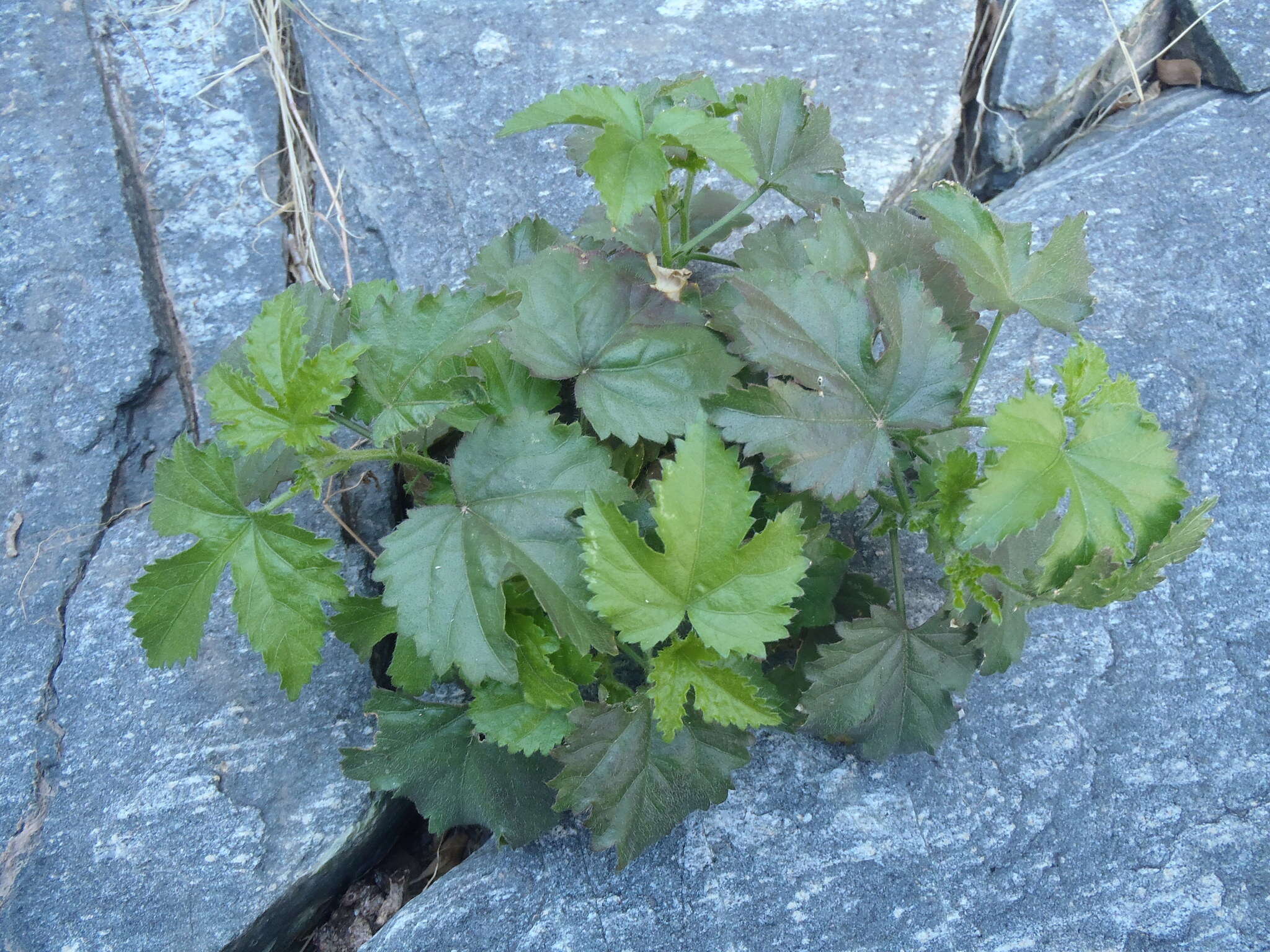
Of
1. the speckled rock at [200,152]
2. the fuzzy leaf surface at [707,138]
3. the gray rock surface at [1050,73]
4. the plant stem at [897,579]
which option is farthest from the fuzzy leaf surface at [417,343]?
the gray rock surface at [1050,73]

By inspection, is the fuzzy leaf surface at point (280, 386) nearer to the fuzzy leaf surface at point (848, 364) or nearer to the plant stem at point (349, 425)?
the plant stem at point (349, 425)

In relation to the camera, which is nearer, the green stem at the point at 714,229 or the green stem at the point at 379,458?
the green stem at the point at 379,458

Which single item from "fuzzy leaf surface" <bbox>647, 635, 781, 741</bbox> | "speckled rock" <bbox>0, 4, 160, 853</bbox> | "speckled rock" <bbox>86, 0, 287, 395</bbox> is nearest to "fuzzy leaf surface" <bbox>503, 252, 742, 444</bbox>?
"fuzzy leaf surface" <bbox>647, 635, 781, 741</bbox>

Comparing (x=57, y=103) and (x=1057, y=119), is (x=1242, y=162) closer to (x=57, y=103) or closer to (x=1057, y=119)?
(x=1057, y=119)

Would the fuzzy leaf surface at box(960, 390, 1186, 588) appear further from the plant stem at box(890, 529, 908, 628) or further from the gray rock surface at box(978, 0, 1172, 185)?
the gray rock surface at box(978, 0, 1172, 185)

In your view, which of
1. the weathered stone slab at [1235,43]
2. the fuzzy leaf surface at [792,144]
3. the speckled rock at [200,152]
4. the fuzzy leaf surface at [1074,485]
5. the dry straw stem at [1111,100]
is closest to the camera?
the fuzzy leaf surface at [1074,485]

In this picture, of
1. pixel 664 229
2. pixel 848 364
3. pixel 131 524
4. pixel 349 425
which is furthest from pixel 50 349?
pixel 848 364
